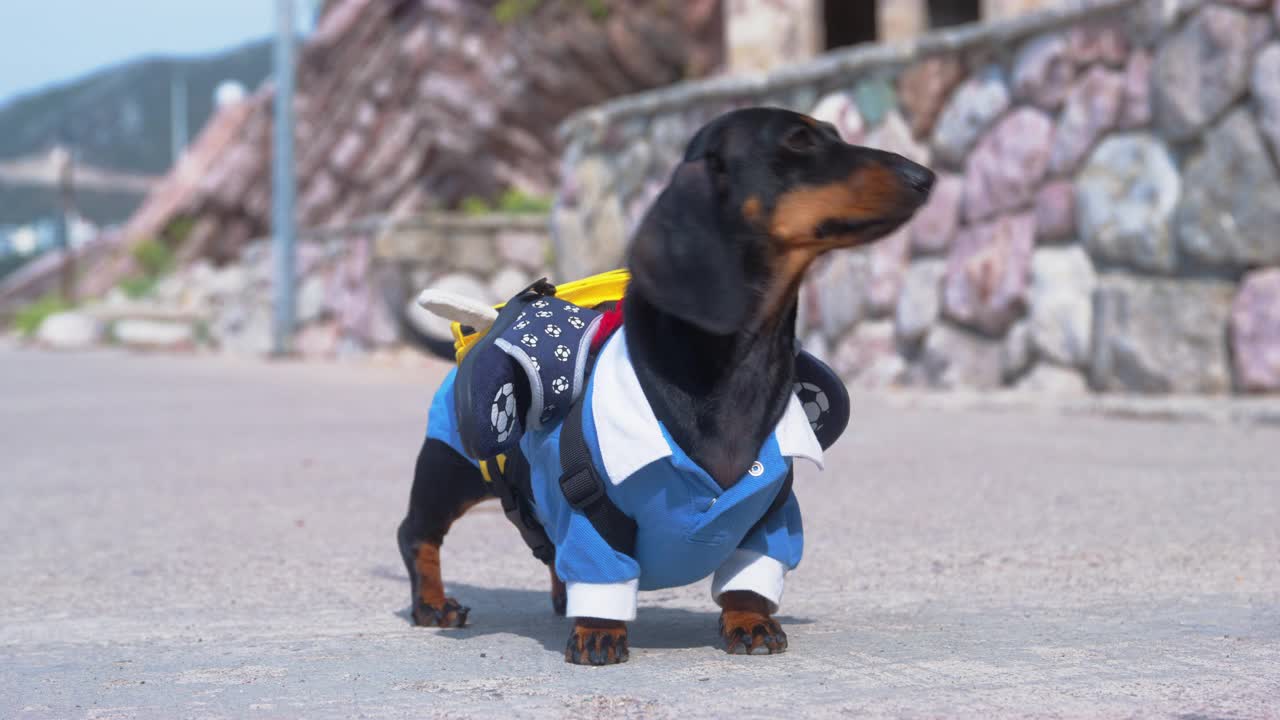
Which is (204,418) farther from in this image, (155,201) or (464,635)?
(155,201)

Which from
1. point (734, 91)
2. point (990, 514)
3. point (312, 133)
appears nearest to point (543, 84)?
point (312, 133)

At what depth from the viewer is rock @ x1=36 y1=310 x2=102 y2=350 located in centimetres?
1897

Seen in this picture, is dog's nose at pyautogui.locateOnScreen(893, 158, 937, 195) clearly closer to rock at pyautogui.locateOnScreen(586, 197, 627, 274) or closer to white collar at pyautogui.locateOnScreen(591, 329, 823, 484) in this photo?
white collar at pyautogui.locateOnScreen(591, 329, 823, 484)

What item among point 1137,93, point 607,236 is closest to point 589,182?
point 607,236

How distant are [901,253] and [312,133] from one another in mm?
13060

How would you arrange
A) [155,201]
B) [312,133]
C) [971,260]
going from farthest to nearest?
[155,201] → [312,133] → [971,260]

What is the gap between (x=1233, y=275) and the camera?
20.9ft

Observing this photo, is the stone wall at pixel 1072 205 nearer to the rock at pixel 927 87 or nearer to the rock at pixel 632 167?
the rock at pixel 927 87

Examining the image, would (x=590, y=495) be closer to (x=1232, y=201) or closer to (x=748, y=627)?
(x=748, y=627)

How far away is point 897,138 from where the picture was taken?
8148 mm

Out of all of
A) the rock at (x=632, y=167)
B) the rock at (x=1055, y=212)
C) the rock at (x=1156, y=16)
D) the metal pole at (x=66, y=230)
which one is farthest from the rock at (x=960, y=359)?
the metal pole at (x=66, y=230)

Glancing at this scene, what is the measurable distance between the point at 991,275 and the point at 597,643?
545cm

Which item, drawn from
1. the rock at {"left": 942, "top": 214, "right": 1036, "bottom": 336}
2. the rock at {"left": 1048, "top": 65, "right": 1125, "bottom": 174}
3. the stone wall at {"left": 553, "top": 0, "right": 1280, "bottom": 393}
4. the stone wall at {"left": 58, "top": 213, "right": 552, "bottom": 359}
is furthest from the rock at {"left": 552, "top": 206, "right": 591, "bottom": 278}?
the rock at {"left": 1048, "top": 65, "right": 1125, "bottom": 174}

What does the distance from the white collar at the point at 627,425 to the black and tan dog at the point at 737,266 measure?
21 millimetres
